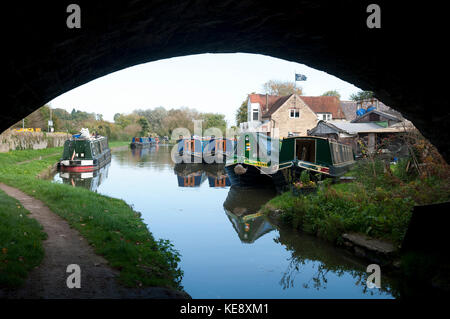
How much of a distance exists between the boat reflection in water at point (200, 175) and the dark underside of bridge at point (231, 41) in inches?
614

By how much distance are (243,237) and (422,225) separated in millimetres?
5378

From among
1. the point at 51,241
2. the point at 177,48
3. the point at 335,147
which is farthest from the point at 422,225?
the point at 335,147

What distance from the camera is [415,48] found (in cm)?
383

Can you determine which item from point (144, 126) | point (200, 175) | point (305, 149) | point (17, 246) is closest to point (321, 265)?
point (17, 246)

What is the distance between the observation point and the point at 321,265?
307 inches

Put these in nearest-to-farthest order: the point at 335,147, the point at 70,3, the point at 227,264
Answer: the point at 70,3 < the point at 227,264 < the point at 335,147

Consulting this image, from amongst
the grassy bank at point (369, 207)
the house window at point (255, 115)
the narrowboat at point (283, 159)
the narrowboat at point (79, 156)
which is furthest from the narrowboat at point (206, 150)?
the grassy bank at point (369, 207)

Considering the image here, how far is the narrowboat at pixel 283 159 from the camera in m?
14.0

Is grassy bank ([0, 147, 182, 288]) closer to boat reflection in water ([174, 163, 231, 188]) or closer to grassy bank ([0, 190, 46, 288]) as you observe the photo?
grassy bank ([0, 190, 46, 288])

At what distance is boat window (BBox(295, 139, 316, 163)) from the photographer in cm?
1670

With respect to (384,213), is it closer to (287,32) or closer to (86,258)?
(287,32)

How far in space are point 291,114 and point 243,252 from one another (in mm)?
30464

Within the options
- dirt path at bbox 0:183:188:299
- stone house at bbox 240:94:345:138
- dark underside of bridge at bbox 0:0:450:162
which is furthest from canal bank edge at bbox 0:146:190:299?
stone house at bbox 240:94:345:138

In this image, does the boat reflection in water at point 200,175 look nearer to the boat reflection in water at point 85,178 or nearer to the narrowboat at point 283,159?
the narrowboat at point 283,159
